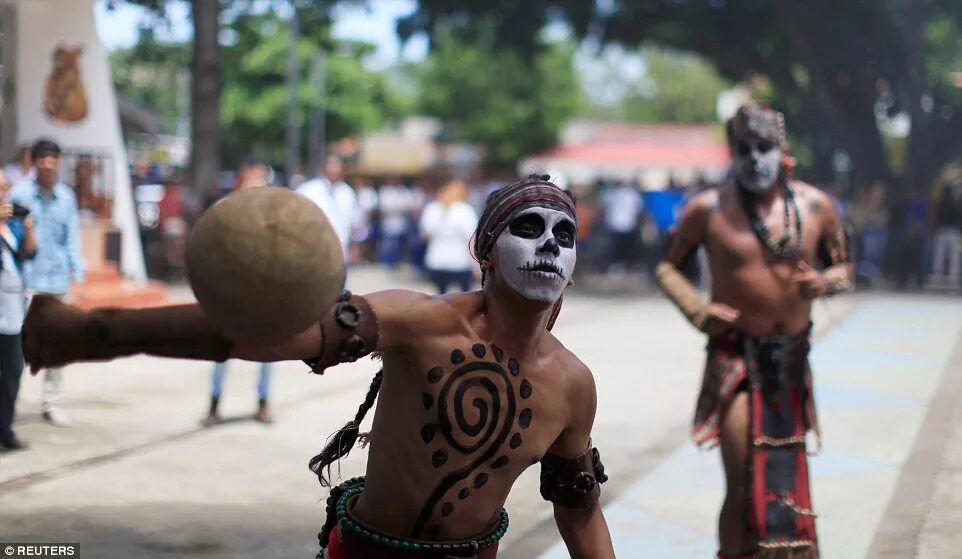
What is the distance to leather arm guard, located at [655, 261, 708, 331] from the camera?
524cm

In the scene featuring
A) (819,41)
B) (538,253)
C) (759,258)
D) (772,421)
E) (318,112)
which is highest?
(819,41)

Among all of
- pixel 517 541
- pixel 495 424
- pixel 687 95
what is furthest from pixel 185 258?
pixel 687 95

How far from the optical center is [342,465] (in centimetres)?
715

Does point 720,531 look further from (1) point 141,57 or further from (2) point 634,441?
(1) point 141,57

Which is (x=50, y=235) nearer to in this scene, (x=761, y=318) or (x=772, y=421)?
(x=761, y=318)

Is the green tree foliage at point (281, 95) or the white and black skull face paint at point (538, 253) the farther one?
the green tree foliage at point (281, 95)

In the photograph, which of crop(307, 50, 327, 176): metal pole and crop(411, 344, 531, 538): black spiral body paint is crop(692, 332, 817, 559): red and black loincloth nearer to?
crop(411, 344, 531, 538): black spiral body paint

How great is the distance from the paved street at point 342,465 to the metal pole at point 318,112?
37970 millimetres

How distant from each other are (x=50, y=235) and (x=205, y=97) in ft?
37.2

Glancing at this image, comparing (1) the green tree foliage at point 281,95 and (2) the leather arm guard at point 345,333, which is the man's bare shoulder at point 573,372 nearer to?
(2) the leather arm guard at point 345,333

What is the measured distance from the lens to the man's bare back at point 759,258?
17.1 ft

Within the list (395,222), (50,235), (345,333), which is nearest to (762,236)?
(345,333)

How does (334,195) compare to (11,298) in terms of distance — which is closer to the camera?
(11,298)

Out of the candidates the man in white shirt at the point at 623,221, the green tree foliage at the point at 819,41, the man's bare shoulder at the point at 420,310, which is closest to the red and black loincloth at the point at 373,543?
the man's bare shoulder at the point at 420,310
